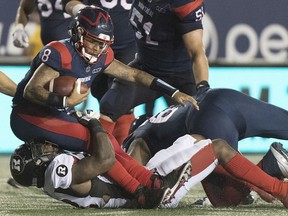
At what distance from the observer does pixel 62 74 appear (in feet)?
17.5

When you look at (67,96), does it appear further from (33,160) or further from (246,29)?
(246,29)

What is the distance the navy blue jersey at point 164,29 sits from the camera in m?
6.23

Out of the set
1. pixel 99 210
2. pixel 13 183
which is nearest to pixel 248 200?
pixel 99 210

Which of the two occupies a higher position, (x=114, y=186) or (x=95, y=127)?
(x=95, y=127)

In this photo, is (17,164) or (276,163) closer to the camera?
(17,164)

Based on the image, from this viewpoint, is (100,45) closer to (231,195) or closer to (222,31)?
(231,195)

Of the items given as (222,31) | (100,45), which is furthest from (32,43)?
(100,45)

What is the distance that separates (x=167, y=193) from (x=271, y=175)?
2.02 feet

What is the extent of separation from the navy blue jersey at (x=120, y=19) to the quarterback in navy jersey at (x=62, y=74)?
1.72 m

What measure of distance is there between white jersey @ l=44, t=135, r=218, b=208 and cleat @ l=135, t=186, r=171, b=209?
0.22ft

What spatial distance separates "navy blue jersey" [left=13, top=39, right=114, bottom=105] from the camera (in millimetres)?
5270

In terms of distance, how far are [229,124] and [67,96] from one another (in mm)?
799

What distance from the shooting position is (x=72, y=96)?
5.15 m

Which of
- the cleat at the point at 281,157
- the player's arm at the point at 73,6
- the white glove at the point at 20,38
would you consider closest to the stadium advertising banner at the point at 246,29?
the white glove at the point at 20,38
